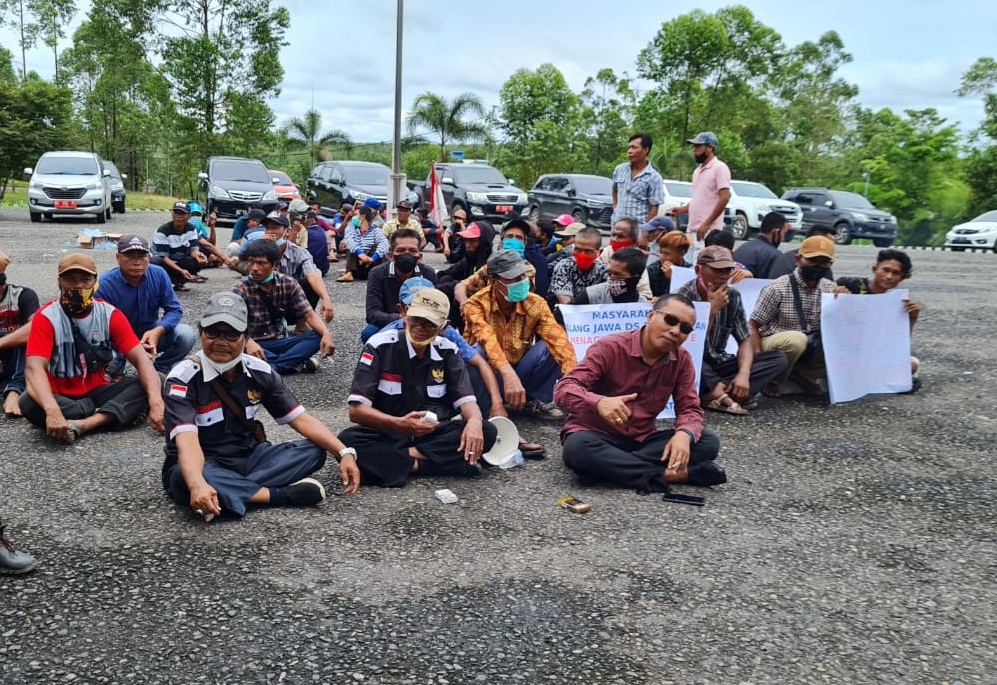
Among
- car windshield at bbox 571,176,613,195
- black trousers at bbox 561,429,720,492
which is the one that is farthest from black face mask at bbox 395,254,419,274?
car windshield at bbox 571,176,613,195

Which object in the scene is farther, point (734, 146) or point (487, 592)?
point (734, 146)

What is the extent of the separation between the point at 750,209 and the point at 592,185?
13.7 ft

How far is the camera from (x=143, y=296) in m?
6.55

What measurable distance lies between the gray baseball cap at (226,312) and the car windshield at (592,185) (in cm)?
1832

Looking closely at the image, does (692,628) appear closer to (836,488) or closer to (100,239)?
(836,488)

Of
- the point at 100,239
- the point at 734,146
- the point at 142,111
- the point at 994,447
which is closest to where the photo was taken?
the point at 994,447

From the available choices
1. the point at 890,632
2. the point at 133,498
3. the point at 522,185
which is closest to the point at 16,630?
the point at 133,498

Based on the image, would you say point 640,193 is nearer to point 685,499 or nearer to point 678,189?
point 685,499

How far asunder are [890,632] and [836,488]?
1.79m

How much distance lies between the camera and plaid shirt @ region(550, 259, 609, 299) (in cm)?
709

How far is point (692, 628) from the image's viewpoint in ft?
10.8

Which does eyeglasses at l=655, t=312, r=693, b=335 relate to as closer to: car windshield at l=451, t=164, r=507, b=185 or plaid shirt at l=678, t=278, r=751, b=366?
plaid shirt at l=678, t=278, r=751, b=366

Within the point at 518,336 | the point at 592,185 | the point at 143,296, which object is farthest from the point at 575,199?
the point at 143,296

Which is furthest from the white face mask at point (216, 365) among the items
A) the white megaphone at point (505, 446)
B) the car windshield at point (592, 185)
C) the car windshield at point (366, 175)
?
the car windshield at point (592, 185)
